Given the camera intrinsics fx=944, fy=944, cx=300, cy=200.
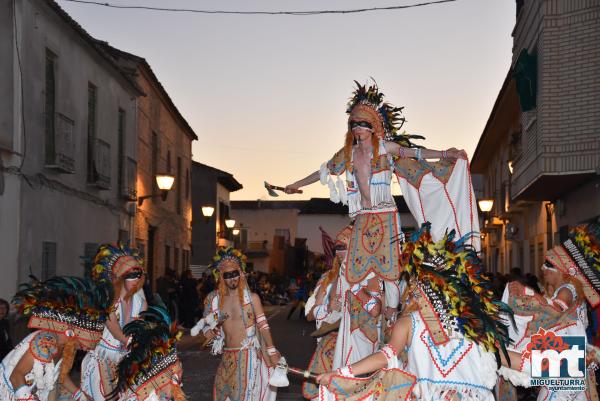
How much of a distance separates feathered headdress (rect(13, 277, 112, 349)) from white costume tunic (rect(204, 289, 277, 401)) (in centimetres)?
196

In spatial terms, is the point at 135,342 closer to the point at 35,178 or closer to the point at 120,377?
the point at 120,377

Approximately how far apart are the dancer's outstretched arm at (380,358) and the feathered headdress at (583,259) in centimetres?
350

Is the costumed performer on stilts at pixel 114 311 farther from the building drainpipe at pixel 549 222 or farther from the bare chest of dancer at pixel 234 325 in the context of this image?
the building drainpipe at pixel 549 222

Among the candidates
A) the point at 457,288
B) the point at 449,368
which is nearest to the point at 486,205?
the point at 457,288

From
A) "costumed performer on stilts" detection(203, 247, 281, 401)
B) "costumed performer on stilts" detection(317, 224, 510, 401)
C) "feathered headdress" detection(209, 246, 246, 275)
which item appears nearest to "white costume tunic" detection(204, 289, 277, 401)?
"costumed performer on stilts" detection(203, 247, 281, 401)

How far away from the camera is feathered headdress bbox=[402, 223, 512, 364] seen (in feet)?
21.4

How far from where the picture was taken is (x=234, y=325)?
10578mm

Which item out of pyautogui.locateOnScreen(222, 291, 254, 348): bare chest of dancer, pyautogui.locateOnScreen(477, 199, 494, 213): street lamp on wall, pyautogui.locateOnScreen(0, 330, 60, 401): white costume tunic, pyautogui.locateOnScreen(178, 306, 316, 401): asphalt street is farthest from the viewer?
pyautogui.locateOnScreen(477, 199, 494, 213): street lamp on wall

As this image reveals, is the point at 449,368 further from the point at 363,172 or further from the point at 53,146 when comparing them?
the point at 53,146

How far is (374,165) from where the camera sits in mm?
8875

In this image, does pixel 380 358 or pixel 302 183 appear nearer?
pixel 380 358

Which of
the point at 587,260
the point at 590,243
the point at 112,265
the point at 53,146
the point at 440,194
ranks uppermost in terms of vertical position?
the point at 53,146

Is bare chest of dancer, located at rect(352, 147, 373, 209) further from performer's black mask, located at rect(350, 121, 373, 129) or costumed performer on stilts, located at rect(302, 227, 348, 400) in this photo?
costumed performer on stilts, located at rect(302, 227, 348, 400)

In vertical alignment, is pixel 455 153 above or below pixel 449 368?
above
